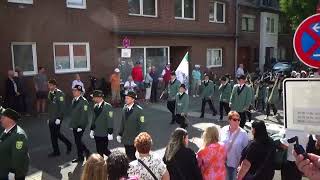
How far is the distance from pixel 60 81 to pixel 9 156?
10.8 metres

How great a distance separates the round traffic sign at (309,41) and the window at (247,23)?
27.4 metres

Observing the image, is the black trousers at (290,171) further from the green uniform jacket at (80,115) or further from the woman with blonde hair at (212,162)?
the green uniform jacket at (80,115)

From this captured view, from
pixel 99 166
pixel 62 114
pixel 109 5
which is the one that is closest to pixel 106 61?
pixel 109 5

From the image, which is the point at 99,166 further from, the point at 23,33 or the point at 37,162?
the point at 23,33

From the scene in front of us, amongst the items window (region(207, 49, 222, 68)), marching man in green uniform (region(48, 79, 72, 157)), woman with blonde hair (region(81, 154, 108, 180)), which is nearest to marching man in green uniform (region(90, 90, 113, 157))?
marching man in green uniform (region(48, 79, 72, 157))

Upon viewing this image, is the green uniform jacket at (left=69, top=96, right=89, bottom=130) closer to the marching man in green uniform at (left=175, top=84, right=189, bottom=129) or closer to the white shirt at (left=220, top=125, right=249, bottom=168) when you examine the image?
the marching man in green uniform at (left=175, top=84, right=189, bottom=129)

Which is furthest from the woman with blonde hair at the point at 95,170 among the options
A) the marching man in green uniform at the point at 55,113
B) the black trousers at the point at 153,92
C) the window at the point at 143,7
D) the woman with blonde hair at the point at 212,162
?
the window at the point at 143,7

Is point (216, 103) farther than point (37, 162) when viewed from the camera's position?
Yes

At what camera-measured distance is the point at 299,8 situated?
98.8ft

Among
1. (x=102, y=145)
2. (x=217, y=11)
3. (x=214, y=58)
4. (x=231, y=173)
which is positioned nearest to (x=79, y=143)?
(x=102, y=145)

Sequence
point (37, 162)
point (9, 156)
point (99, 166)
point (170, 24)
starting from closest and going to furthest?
point (99, 166) < point (9, 156) < point (37, 162) < point (170, 24)

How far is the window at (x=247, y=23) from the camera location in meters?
31.3

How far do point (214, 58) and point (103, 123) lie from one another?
19.1 metres

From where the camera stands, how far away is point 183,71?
1447cm
